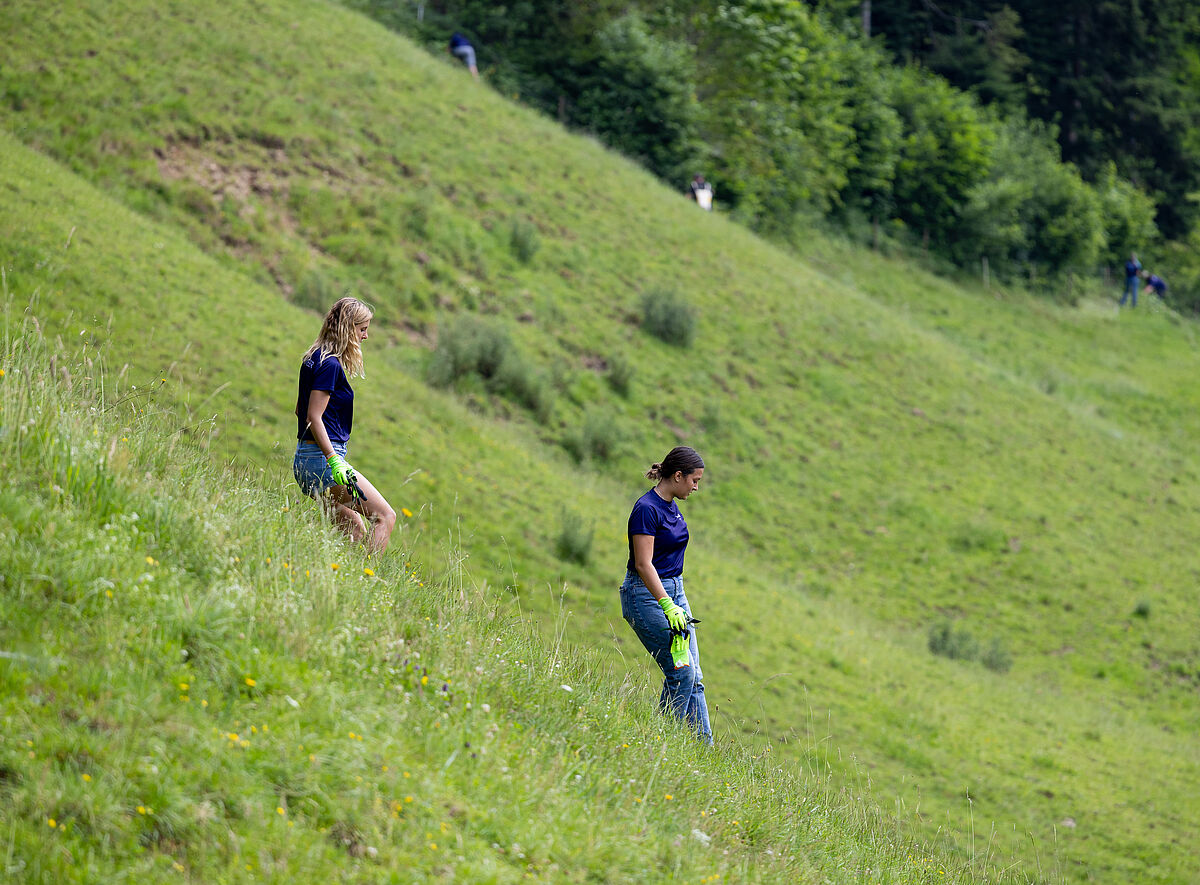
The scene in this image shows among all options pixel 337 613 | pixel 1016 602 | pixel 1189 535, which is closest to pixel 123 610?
pixel 337 613

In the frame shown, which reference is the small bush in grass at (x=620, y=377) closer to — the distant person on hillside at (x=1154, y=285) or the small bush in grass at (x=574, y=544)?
the small bush in grass at (x=574, y=544)

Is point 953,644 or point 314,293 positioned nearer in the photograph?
point 953,644

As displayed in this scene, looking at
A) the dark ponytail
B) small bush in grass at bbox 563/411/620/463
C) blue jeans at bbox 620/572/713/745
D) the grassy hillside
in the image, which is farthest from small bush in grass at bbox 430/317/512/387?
blue jeans at bbox 620/572/713/745

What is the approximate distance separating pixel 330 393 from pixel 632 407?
14271 millimetres

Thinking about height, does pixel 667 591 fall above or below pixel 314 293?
above

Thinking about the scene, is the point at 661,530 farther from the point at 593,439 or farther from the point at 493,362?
the point at 493,362

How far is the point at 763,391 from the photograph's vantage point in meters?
23.3

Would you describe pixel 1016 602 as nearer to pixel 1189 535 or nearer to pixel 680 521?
pixel 1189 535

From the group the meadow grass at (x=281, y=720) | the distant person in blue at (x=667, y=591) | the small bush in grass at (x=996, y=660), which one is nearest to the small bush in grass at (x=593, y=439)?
the small bush in grass at (x=996, y=660)

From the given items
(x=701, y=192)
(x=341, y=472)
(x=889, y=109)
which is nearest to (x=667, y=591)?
(x=341, y=472)

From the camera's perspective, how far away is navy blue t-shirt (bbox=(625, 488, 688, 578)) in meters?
6.43

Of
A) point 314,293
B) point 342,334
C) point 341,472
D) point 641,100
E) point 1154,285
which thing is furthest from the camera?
point 1154,285

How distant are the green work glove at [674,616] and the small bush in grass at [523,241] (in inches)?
672

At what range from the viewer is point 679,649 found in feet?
21.0
